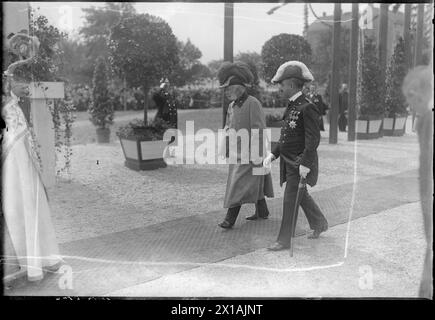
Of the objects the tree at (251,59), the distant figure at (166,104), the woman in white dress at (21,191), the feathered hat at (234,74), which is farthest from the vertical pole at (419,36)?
the distant figure at (166,104)

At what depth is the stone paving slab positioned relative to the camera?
10.1 ft

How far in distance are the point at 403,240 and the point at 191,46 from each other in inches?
92.4

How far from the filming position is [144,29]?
641cm

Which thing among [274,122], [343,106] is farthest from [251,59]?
[343,106]

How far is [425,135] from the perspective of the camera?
2.54 meters

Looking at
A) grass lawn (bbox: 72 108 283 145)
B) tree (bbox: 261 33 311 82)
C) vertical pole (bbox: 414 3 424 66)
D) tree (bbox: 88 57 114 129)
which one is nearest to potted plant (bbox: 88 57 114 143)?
tree (bbox: 88 57 114 129)

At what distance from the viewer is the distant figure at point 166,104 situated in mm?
7043

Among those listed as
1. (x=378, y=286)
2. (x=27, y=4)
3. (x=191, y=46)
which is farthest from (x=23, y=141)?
(x=378, y=286)

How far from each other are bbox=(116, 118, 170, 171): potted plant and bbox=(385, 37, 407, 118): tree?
3.61 meters

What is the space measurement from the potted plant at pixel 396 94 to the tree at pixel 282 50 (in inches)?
31.3

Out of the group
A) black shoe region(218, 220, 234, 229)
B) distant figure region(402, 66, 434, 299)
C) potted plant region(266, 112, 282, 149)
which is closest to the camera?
distant figure region(402, 66, 434, 299)

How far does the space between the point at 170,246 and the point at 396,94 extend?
2.25 metres

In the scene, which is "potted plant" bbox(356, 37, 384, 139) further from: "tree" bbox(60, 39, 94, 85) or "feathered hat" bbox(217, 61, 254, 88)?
"tree" bbox(60, 39, 94, 85)

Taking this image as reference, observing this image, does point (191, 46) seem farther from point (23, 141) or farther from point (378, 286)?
point (378, 286)
